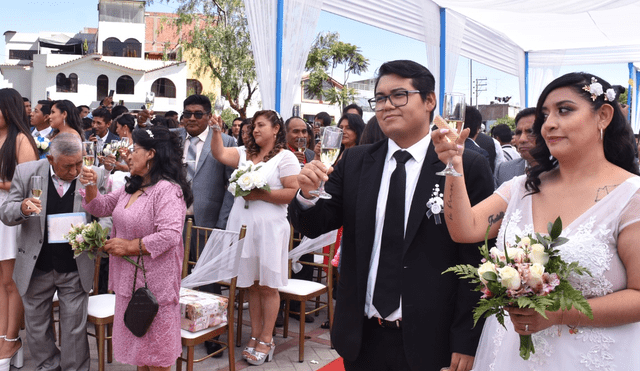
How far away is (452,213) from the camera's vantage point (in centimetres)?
194

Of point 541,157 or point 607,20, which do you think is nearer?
point 541,157

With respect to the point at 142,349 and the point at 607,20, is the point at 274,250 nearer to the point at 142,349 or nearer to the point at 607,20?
the point at 142,349

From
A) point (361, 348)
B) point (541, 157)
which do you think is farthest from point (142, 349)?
point (541, 157)

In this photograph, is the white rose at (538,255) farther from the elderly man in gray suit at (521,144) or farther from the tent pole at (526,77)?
the tent pole at (526,77)

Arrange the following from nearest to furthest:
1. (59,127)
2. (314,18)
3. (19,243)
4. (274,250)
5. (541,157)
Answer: (541,157) < (19,243) < (274,250) < (59,127) < (314,18)

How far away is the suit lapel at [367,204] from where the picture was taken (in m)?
2.15

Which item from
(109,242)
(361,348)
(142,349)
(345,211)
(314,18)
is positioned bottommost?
(142,349)

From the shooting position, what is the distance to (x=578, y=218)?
6.01 feet

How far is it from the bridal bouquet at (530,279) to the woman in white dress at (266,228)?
279 cm

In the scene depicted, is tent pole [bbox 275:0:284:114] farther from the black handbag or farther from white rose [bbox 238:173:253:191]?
the black handbag

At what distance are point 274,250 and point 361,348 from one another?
2340 mm

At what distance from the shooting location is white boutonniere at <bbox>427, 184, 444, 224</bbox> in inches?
78.5

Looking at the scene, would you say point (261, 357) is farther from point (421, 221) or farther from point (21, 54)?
point (21, 54)

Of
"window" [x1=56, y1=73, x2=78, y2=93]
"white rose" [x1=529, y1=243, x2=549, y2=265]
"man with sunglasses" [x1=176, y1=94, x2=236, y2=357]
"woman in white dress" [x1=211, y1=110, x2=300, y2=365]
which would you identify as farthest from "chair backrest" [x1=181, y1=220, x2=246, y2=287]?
"window" [x1=56, y1=73, x2=78, y2=93]
